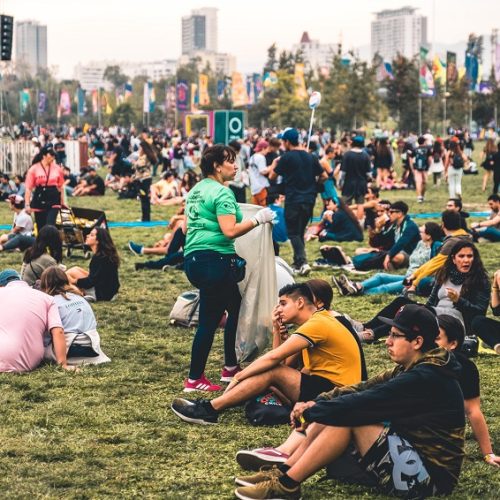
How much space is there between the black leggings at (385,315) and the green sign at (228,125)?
8.48 m

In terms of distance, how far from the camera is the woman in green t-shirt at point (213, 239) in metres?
7.23

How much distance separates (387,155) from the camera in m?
26.6

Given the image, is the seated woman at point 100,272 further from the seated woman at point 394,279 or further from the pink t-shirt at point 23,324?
the pink t-shirt at point 23,324

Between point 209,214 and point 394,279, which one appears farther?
point 394,279

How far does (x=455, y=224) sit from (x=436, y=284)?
6.27 ft

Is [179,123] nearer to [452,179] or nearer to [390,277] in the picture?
[452,179]

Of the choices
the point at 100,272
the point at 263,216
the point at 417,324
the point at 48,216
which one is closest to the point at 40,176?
the point at 48,216

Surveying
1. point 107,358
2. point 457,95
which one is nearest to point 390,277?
point 107,358

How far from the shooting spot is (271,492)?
5203 millimetres

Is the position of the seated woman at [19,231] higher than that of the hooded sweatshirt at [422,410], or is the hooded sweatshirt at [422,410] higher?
the seated woman at [19,231]

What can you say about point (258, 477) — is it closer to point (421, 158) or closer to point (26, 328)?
point (26, 328)

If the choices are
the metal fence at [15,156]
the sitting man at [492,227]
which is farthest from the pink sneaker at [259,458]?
the metal fence at [15,156]

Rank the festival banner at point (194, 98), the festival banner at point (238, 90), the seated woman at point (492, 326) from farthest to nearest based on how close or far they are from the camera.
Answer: the festival banner at point (194, 98), the festival banner at point (238, 90), the seated woman at point (492, 326)

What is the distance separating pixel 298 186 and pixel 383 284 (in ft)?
5.73
